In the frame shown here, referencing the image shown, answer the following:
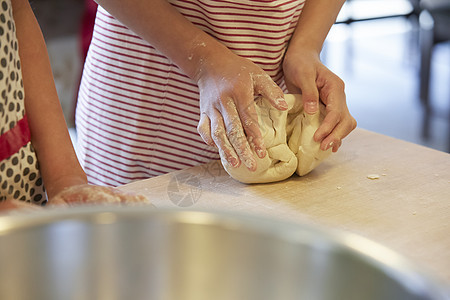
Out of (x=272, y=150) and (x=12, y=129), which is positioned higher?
(x=12, y=129)

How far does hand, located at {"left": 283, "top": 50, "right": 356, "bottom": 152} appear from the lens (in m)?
1.14

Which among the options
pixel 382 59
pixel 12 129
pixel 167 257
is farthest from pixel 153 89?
pixel 382 59

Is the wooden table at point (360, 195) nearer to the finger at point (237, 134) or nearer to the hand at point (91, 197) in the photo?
the finger at point (237, 134)

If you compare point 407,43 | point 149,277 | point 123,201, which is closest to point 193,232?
point 149,277

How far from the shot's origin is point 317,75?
1200 millimetres

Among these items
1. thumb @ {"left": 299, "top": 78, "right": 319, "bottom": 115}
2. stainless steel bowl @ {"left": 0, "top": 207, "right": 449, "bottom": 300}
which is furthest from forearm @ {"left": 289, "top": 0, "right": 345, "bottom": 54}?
stainless steel bowl @ {"left": 0, "top": 207, "right": 449, "bottom": 300}

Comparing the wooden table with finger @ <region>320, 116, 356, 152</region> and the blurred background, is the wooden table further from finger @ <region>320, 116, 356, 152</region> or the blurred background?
the blurred background

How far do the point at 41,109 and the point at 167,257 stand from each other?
0.64m

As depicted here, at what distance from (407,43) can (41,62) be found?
435cm

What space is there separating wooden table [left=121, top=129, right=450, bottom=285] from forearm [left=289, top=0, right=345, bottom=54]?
246 mm

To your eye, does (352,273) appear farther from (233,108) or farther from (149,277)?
(233,108)

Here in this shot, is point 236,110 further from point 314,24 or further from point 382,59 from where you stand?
point 382,59

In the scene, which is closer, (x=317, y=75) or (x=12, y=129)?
(x=12, y=129)

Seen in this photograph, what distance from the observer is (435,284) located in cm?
37
